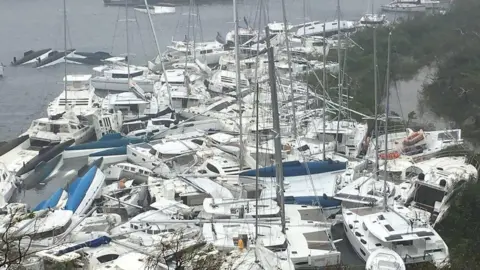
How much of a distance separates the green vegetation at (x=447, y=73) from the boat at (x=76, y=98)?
9280 millimetres

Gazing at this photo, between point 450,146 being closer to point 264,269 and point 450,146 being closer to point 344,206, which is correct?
point 344,206

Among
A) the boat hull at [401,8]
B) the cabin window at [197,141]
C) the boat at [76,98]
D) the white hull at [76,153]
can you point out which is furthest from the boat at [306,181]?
the boat hull at [401,8]

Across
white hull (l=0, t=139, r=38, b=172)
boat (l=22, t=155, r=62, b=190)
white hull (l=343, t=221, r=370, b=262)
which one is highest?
white hull (l=0, t=139, r=38, b=172)

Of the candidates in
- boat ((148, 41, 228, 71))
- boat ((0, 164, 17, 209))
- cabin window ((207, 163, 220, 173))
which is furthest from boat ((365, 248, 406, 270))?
boat ((148, 41, 228, 71))

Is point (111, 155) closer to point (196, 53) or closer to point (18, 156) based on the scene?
point (18, 156)

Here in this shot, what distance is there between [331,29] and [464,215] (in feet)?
90.1

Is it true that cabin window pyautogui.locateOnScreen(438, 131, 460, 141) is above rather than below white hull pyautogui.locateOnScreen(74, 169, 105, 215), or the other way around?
above

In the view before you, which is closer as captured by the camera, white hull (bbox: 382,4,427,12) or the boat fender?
the boat fender

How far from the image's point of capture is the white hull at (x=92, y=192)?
51.2ft

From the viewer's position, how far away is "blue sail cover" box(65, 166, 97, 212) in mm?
15508

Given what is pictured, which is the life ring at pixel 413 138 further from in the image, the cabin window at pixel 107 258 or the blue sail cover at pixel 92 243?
the cabin window at pixel 107 258

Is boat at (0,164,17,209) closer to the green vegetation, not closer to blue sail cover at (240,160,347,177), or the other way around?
blue sail cover at (240,160,347,177)

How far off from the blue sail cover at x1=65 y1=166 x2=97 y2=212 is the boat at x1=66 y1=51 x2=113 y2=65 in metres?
20.9

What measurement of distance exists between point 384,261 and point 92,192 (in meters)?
7.91
